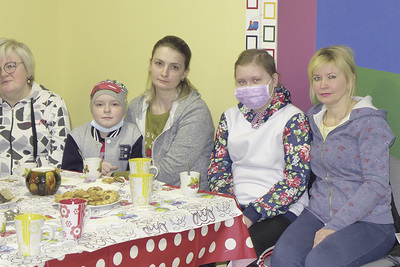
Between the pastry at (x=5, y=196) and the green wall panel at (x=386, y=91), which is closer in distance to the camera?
the pastry at (x=5, y=196)

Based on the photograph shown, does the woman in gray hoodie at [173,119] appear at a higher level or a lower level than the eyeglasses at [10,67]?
lower

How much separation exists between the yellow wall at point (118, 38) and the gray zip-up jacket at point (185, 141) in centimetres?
42

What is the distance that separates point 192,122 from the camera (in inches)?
103

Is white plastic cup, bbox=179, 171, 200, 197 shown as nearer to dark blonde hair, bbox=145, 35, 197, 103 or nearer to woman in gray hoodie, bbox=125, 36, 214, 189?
woman in gray hoodie, bbox=125, 36, 214, 189

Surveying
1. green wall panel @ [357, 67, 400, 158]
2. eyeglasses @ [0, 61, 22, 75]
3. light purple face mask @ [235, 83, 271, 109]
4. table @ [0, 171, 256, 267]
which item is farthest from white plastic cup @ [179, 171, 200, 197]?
eyeglasses @ [0, 61, 22, 75]

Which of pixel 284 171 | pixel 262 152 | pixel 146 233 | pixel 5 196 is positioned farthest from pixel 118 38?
pixel 146 233

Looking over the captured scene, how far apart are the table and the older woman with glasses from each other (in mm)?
686

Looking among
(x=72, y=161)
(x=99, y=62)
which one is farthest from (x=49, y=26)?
(x=72, y=161)

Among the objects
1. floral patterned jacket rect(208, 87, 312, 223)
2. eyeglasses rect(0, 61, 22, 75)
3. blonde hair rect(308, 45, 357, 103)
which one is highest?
blonde hair rect(308, 45, 357, 103)

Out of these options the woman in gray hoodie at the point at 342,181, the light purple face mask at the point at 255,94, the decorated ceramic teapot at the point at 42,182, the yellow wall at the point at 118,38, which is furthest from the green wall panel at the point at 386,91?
the decorated ceramic teapot at the point at 42,182

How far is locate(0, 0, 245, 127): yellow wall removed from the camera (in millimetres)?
3049

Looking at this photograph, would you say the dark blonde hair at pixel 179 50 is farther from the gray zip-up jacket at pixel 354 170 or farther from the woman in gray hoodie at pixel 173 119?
the gray zip-up jacket at pixel 354 170

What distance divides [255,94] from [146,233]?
1.04 m

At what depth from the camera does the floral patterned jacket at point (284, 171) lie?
2.22 m
